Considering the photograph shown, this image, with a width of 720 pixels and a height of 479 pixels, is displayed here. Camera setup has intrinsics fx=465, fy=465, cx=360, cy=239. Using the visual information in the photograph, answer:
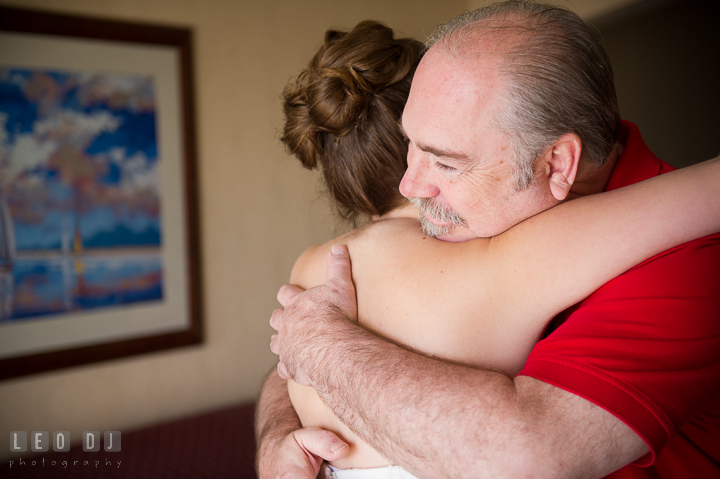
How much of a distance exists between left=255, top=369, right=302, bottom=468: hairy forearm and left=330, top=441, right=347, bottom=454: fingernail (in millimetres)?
203

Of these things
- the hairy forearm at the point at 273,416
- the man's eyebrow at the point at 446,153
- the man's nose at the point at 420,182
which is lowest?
the hairy forearm at the point at 273,416

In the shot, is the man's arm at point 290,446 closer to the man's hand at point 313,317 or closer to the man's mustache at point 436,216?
the man's hand at point 313,317

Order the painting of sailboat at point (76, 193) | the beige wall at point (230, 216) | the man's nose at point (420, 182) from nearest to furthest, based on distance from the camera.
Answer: the man's nose at point (420, 182) → the painting of sailboat at point (76, 193) → the beige wall at point (230, 216)

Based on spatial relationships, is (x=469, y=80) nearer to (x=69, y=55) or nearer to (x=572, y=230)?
(x=572, y=230)

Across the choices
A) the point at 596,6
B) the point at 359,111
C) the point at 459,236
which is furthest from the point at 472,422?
the point at 596,6

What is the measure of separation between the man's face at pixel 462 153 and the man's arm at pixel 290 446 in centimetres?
49

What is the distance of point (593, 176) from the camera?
0.96 meters

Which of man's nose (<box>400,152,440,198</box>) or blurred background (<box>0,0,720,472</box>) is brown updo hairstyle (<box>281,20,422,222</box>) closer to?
man's nose (<box>400,152,440,198</box>)

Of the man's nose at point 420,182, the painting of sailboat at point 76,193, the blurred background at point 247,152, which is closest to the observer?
the man's nose at point 420,182

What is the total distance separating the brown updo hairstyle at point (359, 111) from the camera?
1.07m

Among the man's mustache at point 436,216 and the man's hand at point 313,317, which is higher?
the man's mustache at point 436,216

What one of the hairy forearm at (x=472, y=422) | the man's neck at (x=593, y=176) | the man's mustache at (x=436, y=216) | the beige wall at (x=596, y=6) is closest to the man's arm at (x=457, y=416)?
the hairy forearm at (x=472, y=422)

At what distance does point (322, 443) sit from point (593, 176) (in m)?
0.79

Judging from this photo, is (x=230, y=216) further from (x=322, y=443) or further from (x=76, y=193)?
(x=322, y=443)
